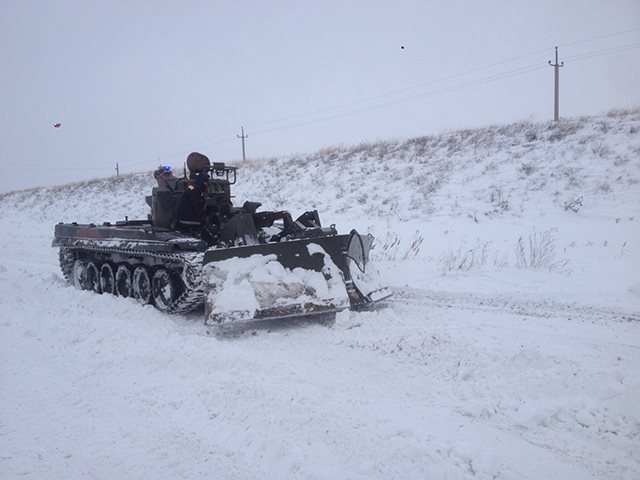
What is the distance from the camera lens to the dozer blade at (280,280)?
5.23 metres

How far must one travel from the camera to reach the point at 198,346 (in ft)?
14.9

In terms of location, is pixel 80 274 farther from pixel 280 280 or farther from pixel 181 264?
pixel 280 280

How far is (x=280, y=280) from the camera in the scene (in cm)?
545

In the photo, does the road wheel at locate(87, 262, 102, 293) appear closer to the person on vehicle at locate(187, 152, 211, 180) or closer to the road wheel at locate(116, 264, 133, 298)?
the road wheel at locate(116, 264, 133, 298)

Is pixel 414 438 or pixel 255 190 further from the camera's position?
pixel 255 190

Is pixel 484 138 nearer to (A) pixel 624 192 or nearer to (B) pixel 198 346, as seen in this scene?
(A) pixel 624 192

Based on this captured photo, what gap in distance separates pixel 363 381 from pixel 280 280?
6.41 feet

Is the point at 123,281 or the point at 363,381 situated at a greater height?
the point at 123,281

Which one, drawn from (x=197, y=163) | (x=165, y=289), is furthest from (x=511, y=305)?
(x=197, y=163)

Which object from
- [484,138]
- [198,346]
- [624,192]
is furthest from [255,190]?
[198,346]

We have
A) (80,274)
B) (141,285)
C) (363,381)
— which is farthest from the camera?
(80,274)

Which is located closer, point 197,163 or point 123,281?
point 197,163

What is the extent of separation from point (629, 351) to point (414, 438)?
2.26m

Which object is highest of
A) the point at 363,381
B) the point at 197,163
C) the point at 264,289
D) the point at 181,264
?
the point at 197,163
